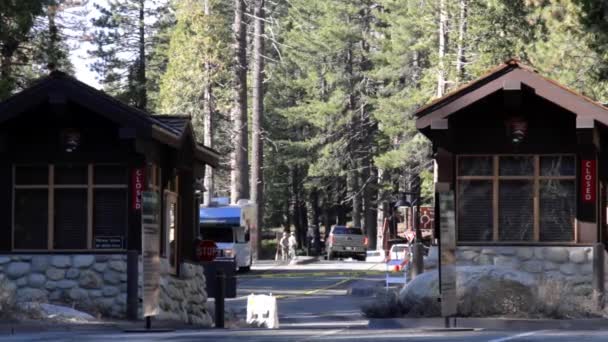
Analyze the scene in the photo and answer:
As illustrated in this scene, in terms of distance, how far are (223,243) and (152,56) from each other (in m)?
27.0

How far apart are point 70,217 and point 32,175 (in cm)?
111

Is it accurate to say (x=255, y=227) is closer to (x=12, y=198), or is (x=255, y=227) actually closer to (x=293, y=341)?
(x=12, y=198)

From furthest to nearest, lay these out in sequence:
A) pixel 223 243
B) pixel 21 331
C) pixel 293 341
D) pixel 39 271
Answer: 1. pixel 223 243
2. pixel 39 271
3. pixel 21 331
4. pixel 293 341

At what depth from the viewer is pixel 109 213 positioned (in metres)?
26.4

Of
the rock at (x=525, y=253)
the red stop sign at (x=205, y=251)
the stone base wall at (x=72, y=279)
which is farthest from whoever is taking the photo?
the red stop sign at (x=205, y=251)

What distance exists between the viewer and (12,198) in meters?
26.5

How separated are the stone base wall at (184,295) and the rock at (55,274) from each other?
1.53 m

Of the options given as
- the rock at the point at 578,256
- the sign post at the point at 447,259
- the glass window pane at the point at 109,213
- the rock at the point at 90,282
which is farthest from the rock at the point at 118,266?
the rock at the point at 578,256

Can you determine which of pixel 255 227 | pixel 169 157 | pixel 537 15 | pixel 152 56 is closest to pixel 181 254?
pixel 169 157

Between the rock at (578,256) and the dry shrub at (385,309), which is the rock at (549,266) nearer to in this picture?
the rock at (578,256)

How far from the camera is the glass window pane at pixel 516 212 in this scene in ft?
89.1

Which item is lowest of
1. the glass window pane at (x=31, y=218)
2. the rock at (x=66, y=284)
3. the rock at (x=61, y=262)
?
the rock at (x=66, y=284)

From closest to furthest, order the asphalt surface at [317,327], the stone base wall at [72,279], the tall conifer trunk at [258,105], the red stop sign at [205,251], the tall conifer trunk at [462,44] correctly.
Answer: the asphalt surface at [317,327] < the stone base wall at [72,279] < the red stop sign at [205,251] < the tall conifer trunk at [462,44] < the tall conifer trunk at [258,105]

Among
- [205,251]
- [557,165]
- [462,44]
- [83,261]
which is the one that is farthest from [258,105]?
[83,261]
